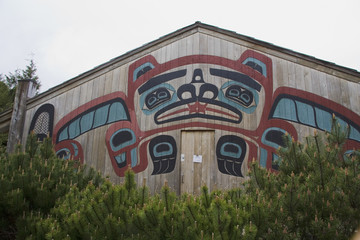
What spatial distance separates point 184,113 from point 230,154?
138 centimetres

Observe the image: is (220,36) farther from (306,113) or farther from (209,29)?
A: (306,113)

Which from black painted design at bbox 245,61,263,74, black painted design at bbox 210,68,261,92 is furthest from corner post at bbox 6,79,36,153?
black painted design at bbox 245,61,263,74

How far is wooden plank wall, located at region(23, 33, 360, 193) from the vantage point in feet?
26.6

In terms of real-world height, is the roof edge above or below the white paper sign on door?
above

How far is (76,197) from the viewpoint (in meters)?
4.75

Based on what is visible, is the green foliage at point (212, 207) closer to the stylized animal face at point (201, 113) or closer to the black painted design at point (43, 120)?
the stylized animal face at point (201, 113)

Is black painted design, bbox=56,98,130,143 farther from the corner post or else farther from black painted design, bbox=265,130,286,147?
black painted design, bbox=265,130,286,147

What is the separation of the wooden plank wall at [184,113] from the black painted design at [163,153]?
0.08 m


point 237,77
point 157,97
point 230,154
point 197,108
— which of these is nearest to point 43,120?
point 157,97

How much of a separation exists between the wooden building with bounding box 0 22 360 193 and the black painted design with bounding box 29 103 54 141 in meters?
0.03

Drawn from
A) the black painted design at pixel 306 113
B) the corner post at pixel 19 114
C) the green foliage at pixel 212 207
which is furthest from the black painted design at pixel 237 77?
the corner post at pixel 19 114

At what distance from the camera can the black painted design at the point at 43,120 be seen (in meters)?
9.72

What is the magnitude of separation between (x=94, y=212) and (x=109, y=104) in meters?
5.64

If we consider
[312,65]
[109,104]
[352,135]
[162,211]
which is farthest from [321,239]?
[109,104]
